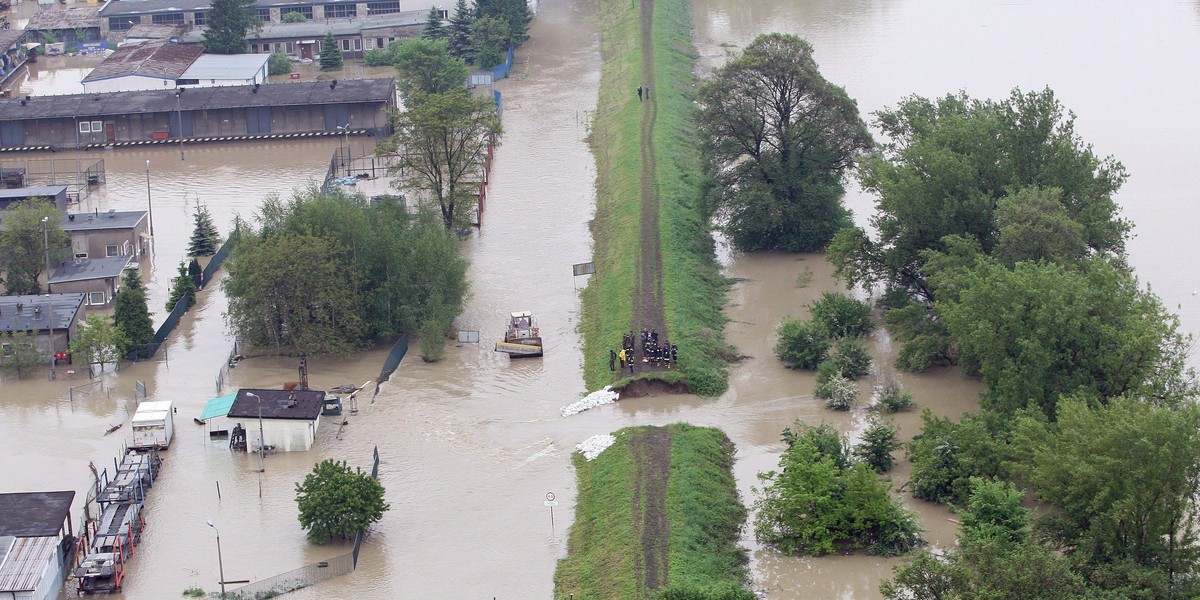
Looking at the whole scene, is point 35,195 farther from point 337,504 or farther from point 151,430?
point 337,504

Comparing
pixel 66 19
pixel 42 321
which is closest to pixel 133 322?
pixel 42 321

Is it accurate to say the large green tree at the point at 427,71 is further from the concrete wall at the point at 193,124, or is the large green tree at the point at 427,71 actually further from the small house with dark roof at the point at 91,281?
the small house with dark roof at the point at 91,281

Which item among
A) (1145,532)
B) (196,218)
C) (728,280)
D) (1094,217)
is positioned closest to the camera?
(1145,532)

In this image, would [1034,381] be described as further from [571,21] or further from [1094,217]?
[571,21]

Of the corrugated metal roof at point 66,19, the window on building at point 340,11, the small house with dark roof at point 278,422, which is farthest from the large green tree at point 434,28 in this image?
the small house with dark roof at point 278,422

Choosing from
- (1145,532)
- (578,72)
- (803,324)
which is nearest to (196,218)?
(803,324)

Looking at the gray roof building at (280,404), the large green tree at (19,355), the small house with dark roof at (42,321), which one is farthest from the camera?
the small house with dark roof at (42,321)
